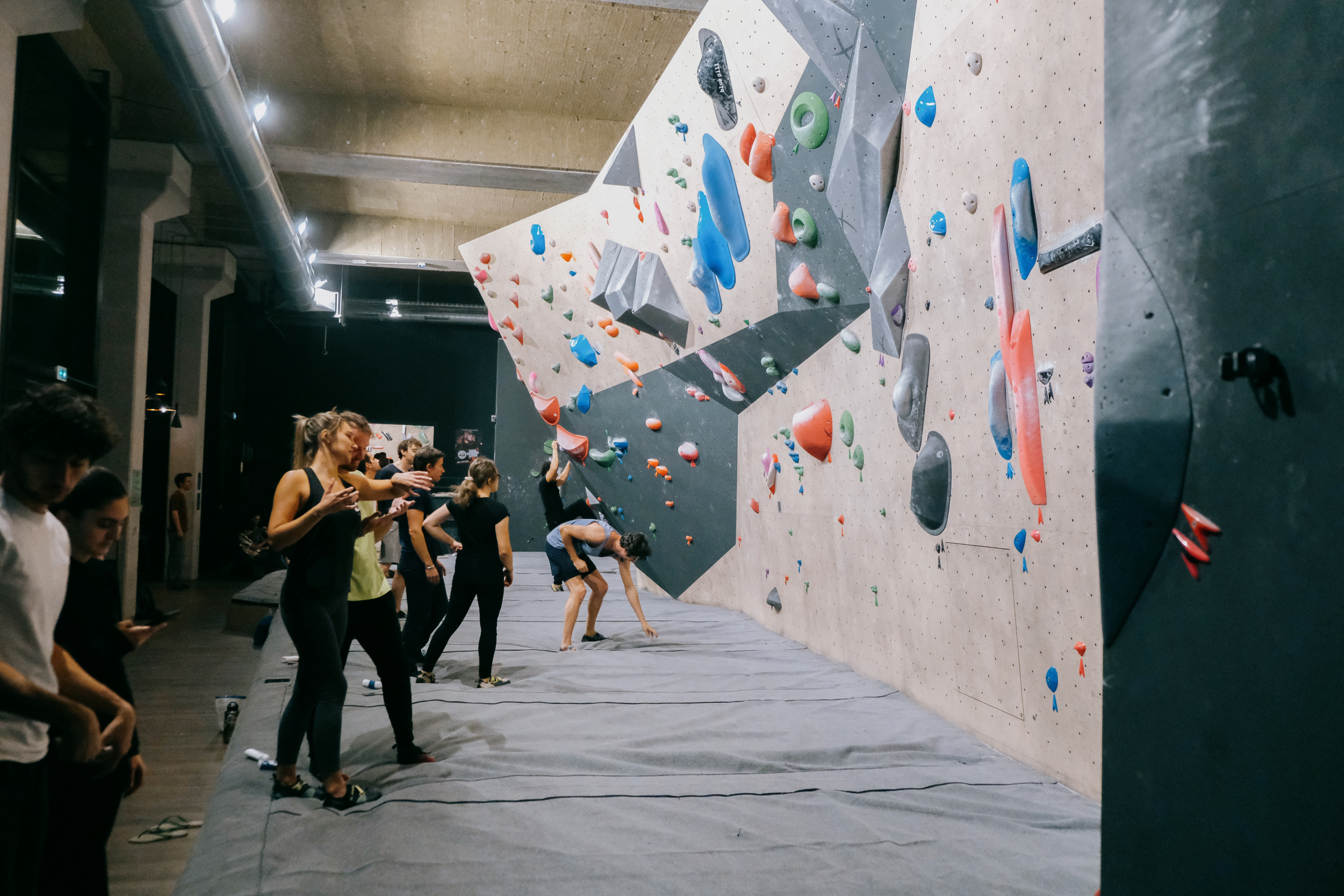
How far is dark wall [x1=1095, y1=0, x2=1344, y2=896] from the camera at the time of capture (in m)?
1.21

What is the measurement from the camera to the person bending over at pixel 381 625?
2.66 meters

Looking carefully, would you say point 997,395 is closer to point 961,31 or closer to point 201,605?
point 961,31

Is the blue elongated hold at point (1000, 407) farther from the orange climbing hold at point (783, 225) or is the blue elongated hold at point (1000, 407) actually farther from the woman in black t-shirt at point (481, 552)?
the woman in black t-shirt at point (481, 552)

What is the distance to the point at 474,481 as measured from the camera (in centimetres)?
390

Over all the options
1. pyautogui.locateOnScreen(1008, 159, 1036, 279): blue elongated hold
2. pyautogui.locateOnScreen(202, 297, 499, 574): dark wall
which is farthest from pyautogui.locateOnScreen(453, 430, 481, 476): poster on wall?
pyautogui.locateOnScreen(1008, 159, 1036, 279): blue elongated hold

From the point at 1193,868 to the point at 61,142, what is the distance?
724cm

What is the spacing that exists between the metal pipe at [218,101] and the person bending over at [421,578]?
2666 mm

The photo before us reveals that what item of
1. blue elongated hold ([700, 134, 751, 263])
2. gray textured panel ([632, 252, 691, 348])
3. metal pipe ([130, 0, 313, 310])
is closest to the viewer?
blue elongated hold ([700, 134, 751, 263])

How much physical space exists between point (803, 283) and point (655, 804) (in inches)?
102

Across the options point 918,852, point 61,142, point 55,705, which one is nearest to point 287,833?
point 55,705

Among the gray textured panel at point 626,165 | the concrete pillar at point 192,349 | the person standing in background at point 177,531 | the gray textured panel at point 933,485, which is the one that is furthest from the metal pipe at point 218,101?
the gray textured panel at point 933,485

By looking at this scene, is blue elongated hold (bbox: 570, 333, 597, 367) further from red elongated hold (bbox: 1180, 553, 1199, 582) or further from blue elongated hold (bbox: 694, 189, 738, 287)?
red elongated hold (bbox: 1180, 553, 1199, 582)

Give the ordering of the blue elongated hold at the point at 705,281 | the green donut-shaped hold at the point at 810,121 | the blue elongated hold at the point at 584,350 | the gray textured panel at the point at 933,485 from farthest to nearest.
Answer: the blue elongated hold at the point at 584,350 < the blue elongated hold at the point at 705,281 < the green donut-shaped hold at the point at 810,121 < the gray textured panel at the point at 933,485

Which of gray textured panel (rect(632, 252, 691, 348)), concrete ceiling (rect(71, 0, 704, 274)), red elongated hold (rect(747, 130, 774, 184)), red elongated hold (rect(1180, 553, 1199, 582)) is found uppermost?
concrete ceiling (rect(71, 0, 704, 274))
